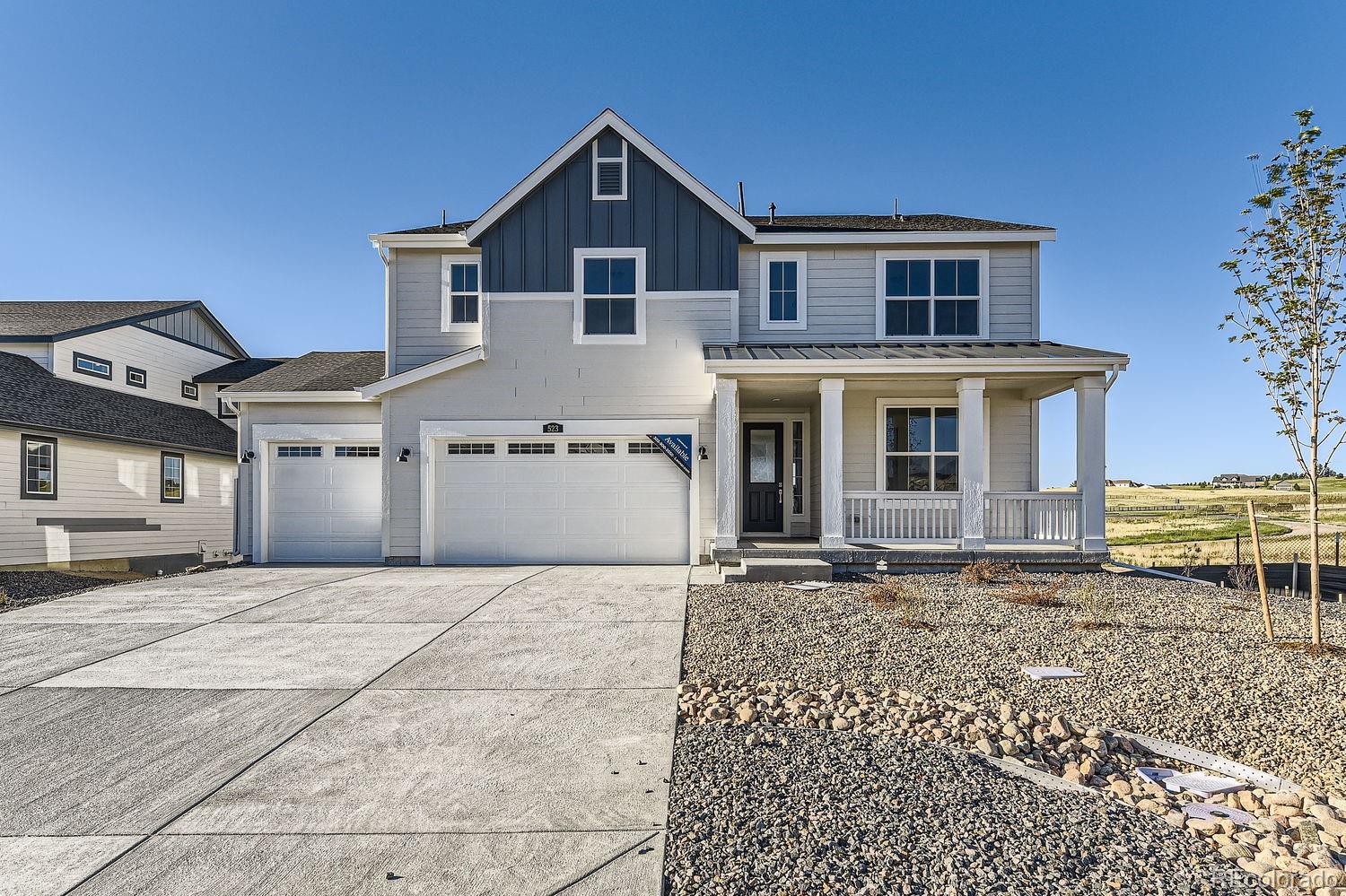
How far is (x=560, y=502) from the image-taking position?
12.4m

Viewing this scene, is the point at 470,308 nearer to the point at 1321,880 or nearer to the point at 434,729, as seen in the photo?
the point at 434,729

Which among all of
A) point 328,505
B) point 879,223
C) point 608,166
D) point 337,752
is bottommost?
point 337,752

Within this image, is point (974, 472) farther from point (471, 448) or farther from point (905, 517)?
point (471, 448)

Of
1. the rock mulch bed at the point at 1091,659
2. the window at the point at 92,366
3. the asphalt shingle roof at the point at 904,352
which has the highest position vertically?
the window at the point at 92,366

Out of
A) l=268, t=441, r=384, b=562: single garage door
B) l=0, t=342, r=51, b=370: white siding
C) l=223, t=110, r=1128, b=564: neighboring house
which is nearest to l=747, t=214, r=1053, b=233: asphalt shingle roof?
l=223, t=110, r=1128, b=564: neighboring house

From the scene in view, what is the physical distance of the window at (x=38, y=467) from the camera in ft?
44.6

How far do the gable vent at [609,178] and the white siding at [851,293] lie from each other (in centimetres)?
250

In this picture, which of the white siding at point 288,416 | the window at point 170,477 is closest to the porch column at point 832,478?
the white siding at point 288,416

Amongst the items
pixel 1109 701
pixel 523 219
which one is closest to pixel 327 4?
pixel 523 219

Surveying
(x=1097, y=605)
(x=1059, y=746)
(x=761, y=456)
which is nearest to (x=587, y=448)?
(x=761, y=456)

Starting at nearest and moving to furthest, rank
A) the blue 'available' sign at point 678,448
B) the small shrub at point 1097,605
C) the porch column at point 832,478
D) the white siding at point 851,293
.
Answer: the small shrub at point 1097,605, the porch column at point 832,478, the blue 'available' sign at point 678,448, the white siding at point 851,293

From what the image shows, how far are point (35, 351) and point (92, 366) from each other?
1.11 meters

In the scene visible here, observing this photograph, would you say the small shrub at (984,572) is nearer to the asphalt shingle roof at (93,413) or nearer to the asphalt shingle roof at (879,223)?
the asphalt shingle roof at (879,223)

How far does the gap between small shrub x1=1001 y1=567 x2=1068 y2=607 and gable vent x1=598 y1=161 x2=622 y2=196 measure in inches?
353
